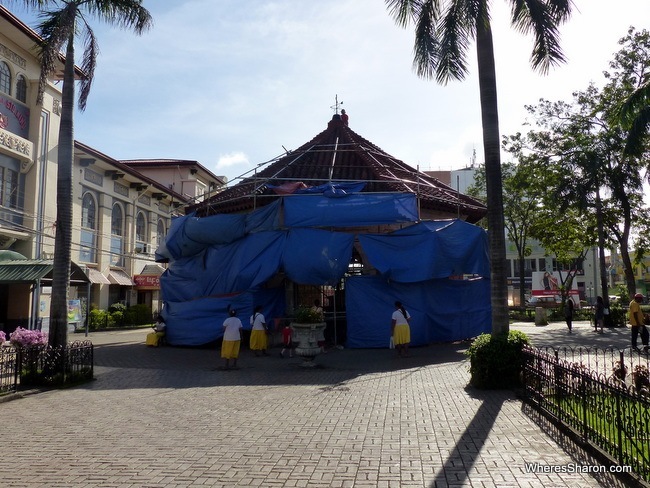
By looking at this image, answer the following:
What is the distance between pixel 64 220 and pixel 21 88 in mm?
15927

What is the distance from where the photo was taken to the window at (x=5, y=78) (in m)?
22.6

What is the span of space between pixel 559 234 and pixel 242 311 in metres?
24.8

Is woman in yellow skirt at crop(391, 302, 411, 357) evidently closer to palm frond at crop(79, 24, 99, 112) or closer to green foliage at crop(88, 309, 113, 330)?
palm frond at crop(79, 24, 99, 112)

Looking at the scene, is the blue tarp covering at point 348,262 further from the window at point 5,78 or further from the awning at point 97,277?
the awning at point 97,277

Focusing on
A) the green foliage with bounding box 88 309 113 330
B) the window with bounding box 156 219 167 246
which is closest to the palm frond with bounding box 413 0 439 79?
the green foliage with bounding box 88 309 113 330

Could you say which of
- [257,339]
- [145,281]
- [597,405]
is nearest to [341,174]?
[257,339]

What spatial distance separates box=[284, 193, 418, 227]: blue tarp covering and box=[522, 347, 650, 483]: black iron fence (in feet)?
28.3

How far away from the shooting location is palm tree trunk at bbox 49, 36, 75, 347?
11767mm

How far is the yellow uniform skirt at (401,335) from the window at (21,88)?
2091 cm

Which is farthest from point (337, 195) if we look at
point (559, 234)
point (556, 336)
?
point (559, 234)

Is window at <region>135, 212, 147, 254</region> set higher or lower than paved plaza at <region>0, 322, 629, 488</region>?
higher

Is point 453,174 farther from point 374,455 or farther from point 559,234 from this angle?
point 374,455

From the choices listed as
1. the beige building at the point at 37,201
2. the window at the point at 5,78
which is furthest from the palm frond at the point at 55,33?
the window at the point at 5,78

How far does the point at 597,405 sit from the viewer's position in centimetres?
610
